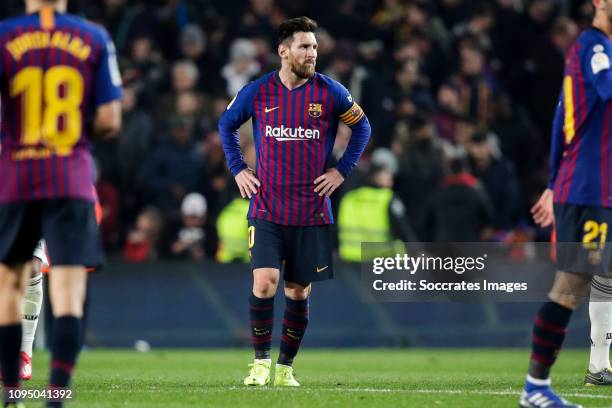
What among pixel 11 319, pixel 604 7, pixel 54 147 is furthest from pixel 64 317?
pixel 604 7

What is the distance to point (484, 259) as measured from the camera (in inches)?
580

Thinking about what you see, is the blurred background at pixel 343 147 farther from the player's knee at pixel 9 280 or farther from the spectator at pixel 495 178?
the player's knee at pixel 9 280

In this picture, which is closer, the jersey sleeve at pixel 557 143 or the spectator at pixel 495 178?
the jersey sleeve at pixel 557 143

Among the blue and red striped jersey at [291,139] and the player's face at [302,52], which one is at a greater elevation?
the player's face at [302,52]

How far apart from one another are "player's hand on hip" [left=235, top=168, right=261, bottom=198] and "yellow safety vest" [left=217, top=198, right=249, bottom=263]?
21.5 ft

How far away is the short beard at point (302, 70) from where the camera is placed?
9.03m

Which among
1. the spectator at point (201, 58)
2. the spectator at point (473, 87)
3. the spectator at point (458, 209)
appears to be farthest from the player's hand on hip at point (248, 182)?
the spectator at point (473, 87)

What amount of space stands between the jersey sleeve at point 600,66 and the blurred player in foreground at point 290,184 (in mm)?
2238

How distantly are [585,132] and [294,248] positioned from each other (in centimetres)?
236

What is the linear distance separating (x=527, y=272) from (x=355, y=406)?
6.99 metres

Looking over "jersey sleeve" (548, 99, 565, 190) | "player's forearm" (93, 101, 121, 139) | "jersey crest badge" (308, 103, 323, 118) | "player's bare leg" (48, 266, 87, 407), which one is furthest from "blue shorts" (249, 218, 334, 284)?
"player's bare leg" (48, 266, 87, 407)

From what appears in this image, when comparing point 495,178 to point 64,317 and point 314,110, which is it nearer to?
point 314,110

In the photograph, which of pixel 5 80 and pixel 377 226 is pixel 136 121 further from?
pixel 5 80

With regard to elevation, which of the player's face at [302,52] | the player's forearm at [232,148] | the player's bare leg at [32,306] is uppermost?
the player's face at [302,52]
